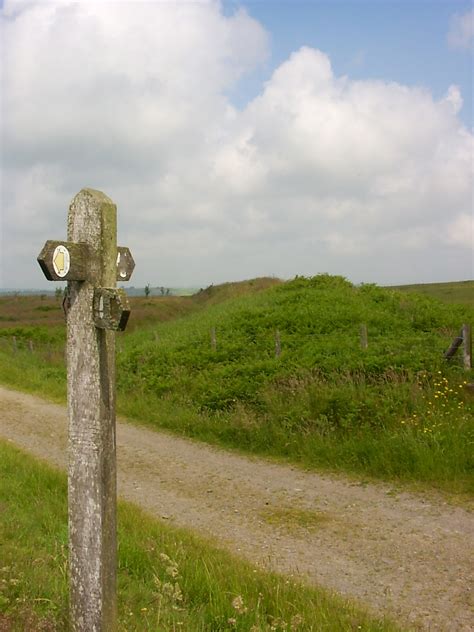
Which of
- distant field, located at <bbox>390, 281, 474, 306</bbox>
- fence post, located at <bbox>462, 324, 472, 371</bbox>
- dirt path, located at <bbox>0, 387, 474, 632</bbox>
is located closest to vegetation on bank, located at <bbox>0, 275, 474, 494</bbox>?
fence post, located at <bbox>462, 324, 472, 371</bbox>

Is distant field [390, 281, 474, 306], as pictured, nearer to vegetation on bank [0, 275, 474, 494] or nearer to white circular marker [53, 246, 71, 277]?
vegetation on bank [0, 275, 474, 494]

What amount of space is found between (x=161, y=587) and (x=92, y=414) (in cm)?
193

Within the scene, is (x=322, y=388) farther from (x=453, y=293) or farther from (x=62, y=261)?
(x=453, y=293)

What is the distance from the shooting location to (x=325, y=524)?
21.5ft

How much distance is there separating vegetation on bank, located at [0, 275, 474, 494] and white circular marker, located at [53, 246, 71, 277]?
238 inches

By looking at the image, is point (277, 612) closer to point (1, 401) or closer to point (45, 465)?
point (45, 465)

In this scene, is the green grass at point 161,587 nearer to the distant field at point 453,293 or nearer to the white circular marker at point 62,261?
the white circular marker at point 62,261

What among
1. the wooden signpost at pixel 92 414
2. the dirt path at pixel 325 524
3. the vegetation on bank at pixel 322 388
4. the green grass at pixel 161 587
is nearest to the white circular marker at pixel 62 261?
the wooden signpost at pixel 92 414

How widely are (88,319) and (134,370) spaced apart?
13779 mm

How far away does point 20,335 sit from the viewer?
1425 inches

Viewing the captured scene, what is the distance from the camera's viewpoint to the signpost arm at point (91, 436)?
122 inches

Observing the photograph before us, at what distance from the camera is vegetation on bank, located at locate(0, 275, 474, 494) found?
830 cm

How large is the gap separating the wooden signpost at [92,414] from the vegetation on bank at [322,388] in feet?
17.7

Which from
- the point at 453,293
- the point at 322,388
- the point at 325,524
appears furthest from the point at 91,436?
the point at 453,293
